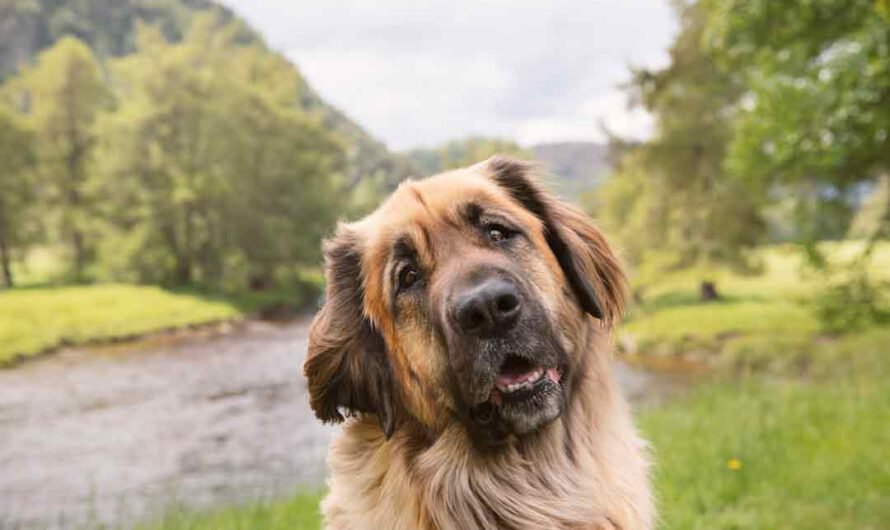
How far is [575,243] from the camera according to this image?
123 inches

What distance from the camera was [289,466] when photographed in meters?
10.2

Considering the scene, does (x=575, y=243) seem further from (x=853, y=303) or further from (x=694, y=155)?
(x=694, y=155)

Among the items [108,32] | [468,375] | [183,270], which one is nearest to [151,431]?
[468,375]

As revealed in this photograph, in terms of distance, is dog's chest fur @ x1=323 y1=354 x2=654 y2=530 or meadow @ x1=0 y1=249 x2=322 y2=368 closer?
dog's chest fur @ x1=323 y1=354 x2=654 y2=530

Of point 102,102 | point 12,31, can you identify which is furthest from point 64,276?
point 12,31

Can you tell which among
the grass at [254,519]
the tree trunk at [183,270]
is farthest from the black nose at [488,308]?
the tree trunk at [183,270]

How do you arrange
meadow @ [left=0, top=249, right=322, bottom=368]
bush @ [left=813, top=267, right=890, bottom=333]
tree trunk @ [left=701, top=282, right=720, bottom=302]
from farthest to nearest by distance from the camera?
tree trunk @ [left=701, top=282, right=720, bottom=302] → meadow @ [left=0, top=249, right=322, bottom=368] → bush @ [left=813, top=267, right=890, bottom=333]

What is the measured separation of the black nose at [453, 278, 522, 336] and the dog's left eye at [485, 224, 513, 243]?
0.44m

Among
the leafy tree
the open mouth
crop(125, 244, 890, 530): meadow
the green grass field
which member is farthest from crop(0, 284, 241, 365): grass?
the open mouth

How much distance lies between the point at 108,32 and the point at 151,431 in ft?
377

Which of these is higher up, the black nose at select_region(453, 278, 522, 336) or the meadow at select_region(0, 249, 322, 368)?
the black nose at select_region(453, 278, 522, 336)

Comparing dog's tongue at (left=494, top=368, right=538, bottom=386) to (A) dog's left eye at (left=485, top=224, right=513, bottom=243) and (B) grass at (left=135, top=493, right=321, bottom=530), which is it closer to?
(A) dog's left eye at (left=485, top=224, right=513, bottom=243)

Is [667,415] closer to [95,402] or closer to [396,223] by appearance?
[396,223]

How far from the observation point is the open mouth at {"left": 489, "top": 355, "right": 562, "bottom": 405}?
265cm
